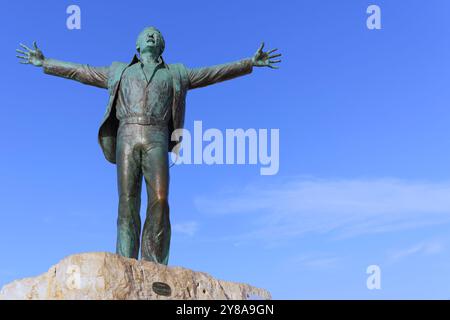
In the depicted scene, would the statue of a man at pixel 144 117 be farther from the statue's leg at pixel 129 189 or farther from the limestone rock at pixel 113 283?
the limestone rock at pixel 113 283

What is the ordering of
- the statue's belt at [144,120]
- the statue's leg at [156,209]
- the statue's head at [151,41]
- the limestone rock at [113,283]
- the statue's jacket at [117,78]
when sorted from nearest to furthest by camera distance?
the limestone rock at [113,283] → the statue's leg at [156,209] → the statue's belt at [144,120] → the statue's jacket at [117,78] → the statue's head at [151,41]

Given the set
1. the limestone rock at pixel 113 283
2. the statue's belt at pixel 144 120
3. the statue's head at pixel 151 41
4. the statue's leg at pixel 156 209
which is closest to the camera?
the limestone rock at pixel 113 283

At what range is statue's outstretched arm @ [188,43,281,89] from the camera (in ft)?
41.2

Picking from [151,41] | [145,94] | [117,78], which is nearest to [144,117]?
[145,94]

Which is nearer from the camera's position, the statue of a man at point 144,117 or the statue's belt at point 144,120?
the statue of a man at point 144,117

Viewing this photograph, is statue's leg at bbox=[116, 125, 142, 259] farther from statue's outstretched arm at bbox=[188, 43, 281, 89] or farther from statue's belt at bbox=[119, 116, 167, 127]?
statue's outstretched arm at bbox=[188, 43, 281, 89]

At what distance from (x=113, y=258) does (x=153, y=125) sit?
112 inches

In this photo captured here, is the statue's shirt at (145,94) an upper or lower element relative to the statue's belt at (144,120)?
upper

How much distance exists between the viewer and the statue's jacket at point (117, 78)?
12.3 m

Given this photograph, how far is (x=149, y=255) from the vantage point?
11.4 metres

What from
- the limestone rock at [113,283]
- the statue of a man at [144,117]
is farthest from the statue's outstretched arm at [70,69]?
the limestone rock at [113,283]

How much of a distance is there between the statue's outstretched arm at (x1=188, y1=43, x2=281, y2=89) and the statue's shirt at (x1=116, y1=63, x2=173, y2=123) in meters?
0.50

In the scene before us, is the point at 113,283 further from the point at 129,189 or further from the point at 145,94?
the point at 145,94
